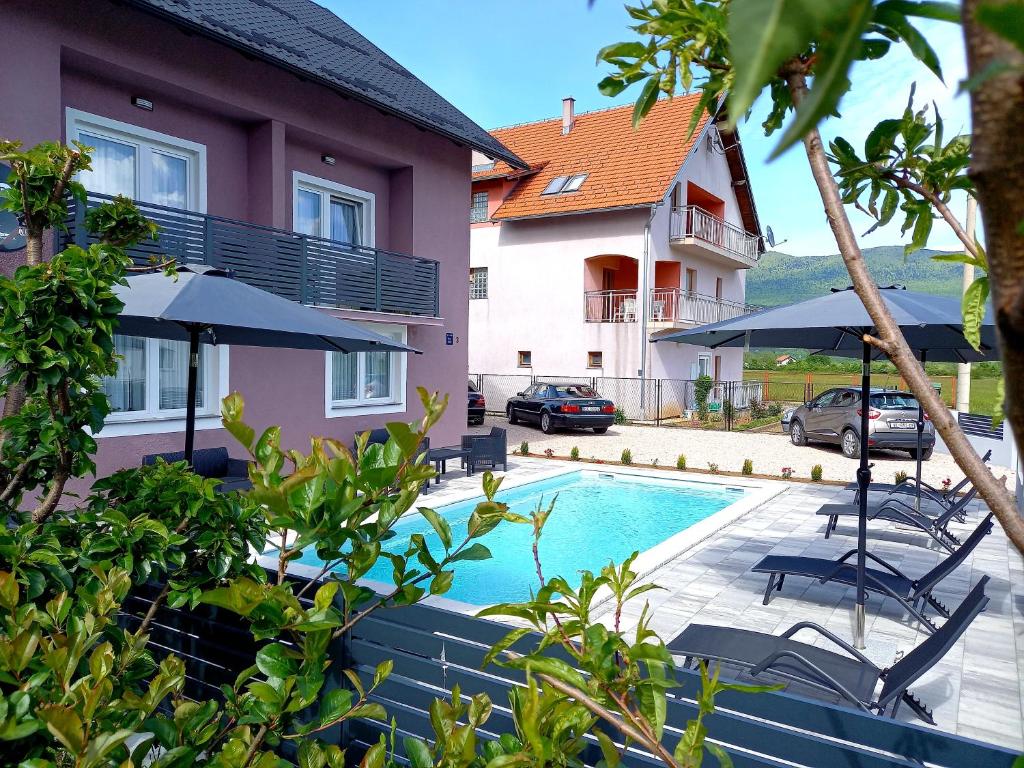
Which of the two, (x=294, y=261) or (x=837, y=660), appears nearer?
(x=837, y=660)

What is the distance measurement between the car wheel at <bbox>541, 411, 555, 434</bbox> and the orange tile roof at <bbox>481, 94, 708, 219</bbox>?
8.00 metres

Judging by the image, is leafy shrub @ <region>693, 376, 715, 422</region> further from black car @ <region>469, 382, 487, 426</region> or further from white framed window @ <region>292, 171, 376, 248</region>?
white framed window @ <region>292, 171, 376, 248</region>

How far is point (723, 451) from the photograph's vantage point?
17.8 meters

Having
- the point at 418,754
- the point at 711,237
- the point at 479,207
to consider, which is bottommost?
the point at 418,754

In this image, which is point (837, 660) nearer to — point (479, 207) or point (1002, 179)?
point (1002, 179)

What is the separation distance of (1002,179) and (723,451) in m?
18.1

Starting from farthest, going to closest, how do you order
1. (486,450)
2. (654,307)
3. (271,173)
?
(654,307), (486,450), (271,173)

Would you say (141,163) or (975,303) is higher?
(141,163)

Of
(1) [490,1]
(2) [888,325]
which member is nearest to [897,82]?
(2) [888,325]

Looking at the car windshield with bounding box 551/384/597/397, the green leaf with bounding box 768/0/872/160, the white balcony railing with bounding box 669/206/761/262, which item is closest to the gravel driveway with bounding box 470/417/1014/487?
the car windshield with bounding box 551/384/597/397

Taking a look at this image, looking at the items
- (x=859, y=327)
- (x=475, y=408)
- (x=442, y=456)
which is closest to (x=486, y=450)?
(x=442, y=456)

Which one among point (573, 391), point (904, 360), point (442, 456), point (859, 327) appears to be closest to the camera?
point (904, 360)

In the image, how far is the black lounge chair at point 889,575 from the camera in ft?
18.5

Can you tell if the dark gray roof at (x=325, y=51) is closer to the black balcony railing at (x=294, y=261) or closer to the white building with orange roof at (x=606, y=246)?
the black balcony railing at (x=294, y=261)
